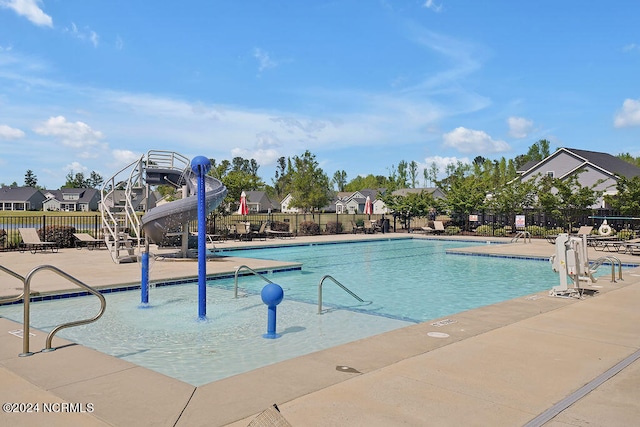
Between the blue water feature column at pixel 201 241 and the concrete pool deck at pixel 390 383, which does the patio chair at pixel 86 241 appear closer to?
the blue water feature column at pixel 201 241

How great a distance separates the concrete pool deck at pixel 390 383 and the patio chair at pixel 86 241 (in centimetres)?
1314

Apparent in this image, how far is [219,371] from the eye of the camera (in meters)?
5.82

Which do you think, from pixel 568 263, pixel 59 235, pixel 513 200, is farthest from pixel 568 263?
pixel 513 200

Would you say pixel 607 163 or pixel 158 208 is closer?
pixel 158 208

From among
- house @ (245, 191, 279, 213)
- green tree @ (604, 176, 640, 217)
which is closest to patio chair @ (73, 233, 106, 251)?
green tree @ (604, 176, 640, 217)

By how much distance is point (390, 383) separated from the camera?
15.3 ft

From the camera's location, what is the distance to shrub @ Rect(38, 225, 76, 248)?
768 inches

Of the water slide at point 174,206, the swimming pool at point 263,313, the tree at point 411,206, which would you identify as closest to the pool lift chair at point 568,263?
the swimming pool at point 263,313

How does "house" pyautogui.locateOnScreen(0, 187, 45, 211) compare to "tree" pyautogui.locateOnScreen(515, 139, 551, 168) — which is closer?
"house" pyautogui.locateOnScreen(0, 187, 45, 211)

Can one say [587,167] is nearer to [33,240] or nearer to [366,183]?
[33,240]

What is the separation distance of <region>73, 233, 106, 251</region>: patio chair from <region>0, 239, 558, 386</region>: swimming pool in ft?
30.3

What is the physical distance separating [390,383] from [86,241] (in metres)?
18.1

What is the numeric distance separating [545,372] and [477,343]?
1176 millimetres

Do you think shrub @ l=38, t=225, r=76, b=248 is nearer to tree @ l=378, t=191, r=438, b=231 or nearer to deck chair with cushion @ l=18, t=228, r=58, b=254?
deck chair with cushion @ l=18, t=228, r=58, b=254
